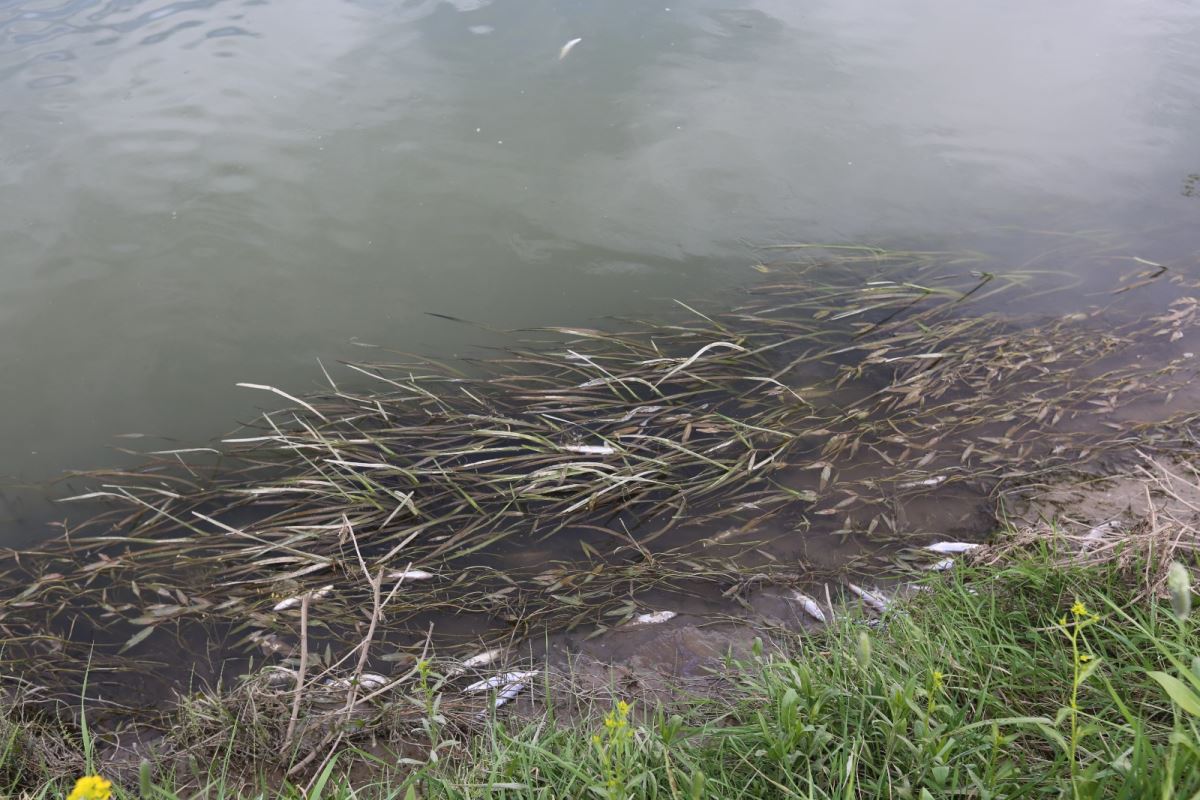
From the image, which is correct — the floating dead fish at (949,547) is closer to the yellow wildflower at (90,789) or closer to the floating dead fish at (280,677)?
the floating dead fish at (280,677)

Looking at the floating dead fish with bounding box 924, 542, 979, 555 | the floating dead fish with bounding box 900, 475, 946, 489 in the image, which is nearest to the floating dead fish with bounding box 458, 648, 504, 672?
the floating dead fish with bounding box 924, 542, 979, 555

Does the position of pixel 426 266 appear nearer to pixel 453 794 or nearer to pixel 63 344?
pixel 63 344

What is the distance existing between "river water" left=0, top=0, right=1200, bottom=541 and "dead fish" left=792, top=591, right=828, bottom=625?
1697mm

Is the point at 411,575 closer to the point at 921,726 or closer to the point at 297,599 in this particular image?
the point at 297,599

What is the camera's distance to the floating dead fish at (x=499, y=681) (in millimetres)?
2029

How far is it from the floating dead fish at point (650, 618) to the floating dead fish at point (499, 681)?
37 cm

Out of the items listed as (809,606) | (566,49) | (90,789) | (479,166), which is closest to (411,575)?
(809,606)

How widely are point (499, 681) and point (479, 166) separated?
3.22m

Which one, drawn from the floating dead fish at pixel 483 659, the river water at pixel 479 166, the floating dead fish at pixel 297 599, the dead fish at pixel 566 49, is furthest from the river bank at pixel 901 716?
the dead fish at pixel 566 49

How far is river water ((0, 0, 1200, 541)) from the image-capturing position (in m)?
3.46

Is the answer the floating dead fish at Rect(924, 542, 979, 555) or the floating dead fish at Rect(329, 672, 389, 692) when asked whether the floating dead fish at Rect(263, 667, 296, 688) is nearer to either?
the floating dead fish at Rect(329, 672, 389, 692)

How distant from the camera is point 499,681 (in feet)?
6.69

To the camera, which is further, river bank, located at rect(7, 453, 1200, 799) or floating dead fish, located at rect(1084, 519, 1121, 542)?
floating dead fish, located at rect(1084, 519, 1121, 542)

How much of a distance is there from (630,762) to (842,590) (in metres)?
1.11
